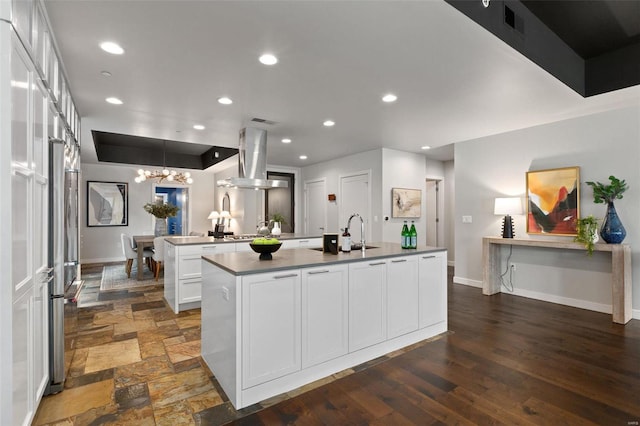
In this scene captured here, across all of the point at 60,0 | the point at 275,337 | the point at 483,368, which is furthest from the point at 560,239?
the point at 60,0

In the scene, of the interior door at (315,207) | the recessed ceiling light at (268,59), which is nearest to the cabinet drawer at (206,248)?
the recessed ceiling light at (268,59)

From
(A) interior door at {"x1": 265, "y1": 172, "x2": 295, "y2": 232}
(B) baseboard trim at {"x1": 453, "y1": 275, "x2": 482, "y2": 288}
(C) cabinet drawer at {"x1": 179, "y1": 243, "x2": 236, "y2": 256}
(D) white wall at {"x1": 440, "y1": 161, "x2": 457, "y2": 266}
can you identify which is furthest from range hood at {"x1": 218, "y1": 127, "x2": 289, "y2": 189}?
(D) white wall at {"x1": 440, "y1": 161, "x2": 457, "y2": 266}

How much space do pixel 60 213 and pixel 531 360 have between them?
371 centimetres

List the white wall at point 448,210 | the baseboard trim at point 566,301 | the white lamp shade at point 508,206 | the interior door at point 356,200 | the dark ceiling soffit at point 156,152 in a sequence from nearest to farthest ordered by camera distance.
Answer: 1. the baseboard trim at point 566,301
2. the white lamp shade at point 508,206
3. the interior door at point 356,200
4. the dark ceiling soffit at point 156,152
5. the white wall at point 448,210

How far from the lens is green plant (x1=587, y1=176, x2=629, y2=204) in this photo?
3.61 m

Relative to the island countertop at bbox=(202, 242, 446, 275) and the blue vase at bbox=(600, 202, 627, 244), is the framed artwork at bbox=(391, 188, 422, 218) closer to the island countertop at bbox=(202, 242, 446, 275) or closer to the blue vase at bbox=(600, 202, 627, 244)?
the blue vase at bbox=(600, 202, 627, 244)

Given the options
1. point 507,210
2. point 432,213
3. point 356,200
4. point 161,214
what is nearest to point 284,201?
point 356,200

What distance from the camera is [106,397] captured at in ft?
6.97

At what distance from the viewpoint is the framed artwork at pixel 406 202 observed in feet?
19.6

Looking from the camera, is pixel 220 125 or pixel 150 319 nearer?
pixel 150 319

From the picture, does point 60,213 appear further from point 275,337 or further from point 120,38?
point 275,337

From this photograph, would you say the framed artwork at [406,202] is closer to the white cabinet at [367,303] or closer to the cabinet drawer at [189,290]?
the white cabinet at [367,303]

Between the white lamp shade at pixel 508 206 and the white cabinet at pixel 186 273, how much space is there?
12.5 feet

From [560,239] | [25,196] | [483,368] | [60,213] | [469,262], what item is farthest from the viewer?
[469,262]
